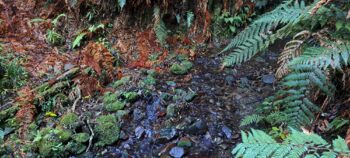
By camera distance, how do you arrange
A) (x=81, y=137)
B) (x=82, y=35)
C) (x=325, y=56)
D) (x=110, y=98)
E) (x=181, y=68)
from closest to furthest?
(x=325, y=56) < (x=81, y=137) < (x=110, y=98) < (x=181, y=68) < (x=82, y=35)

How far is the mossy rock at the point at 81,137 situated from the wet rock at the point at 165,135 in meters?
0.80

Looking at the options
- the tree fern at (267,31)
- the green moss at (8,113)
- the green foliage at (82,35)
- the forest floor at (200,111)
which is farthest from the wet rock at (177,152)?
the green foliage at (82,35)

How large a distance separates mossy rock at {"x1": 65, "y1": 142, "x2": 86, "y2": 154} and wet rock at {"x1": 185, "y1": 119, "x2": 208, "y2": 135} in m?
1.16

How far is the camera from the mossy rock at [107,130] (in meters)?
3.73

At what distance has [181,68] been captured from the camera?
454 cm

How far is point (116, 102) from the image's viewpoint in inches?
163

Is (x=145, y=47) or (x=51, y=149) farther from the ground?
(x=145, y=47)

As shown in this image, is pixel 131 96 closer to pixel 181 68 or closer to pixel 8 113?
pixel 181 68

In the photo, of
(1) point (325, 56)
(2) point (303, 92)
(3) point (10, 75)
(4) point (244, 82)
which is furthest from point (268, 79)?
(3) point (10, 75)

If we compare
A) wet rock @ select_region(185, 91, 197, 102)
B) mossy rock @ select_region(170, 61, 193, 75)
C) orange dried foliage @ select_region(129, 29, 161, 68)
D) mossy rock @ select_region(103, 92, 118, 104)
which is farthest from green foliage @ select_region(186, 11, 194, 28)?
mossy rock @ select_region(103, 92, 118, 104)

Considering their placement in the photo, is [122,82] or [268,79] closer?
[268,79]

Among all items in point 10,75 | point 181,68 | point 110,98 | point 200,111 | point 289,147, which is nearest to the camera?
point 289,147

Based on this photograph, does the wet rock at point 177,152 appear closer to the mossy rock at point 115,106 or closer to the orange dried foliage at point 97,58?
the mossy rock at point 115,106

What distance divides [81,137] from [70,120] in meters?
0.36
